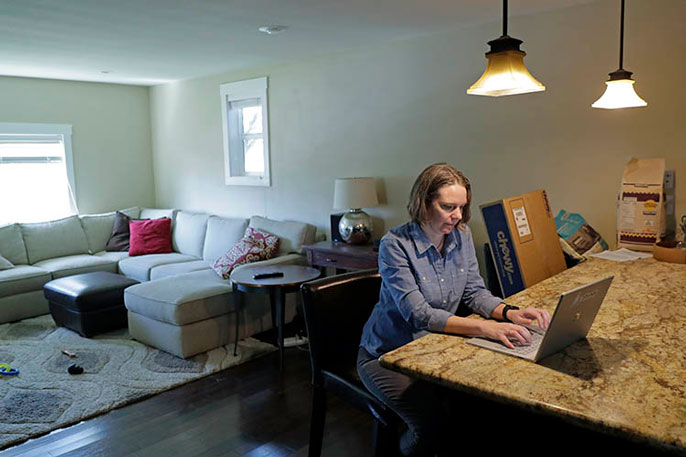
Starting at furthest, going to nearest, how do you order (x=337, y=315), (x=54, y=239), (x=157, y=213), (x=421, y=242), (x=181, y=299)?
(x=157, y=213), (x=54, y=239), (x=181, y=299), (x=337, y=315), (x=421, y=242)

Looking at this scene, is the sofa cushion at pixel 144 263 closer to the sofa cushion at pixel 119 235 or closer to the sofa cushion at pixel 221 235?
the sofa cushion at pixel 221 235

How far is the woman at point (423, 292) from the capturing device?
1643 millimetres

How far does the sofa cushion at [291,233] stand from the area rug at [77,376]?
2.91 feet

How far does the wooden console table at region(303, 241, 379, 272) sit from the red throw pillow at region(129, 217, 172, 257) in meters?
2.01

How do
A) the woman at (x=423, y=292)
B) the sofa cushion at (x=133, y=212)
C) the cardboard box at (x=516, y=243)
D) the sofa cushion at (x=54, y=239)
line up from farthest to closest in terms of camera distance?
1. the sofa cushion at (x=133, y=212)
2. the sofa cushion at (x=54, y=239)
3. the cardboard box at (x=516, y=243)
4. the woman at (x=423, y=292)

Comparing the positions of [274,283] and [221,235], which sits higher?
[221,235]

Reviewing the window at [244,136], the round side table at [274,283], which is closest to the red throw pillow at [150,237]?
the window at [244,136]

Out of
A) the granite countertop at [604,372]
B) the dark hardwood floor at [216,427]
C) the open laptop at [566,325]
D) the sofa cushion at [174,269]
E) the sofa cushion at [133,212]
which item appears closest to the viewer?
the granite countertop at [604,372]

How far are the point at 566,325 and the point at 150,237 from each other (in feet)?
16.4

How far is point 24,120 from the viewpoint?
5.55 m

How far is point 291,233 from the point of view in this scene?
183 inches

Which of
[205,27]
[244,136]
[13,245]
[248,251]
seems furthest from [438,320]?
[13,245]

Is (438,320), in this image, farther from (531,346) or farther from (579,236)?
(579,236)

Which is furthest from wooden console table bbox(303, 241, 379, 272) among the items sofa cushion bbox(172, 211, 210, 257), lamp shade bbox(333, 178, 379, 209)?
sofa cushion bbox(172, 211, 210, 257)
